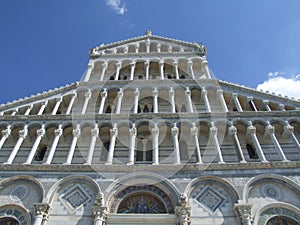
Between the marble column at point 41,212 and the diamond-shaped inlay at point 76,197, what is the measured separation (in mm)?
661

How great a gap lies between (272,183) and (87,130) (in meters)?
6.76

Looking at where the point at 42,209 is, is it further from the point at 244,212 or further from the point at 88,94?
the point at 244,212

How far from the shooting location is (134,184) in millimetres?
10219

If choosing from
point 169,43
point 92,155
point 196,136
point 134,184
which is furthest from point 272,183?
point 169,43

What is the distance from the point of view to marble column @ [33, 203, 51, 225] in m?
9.12

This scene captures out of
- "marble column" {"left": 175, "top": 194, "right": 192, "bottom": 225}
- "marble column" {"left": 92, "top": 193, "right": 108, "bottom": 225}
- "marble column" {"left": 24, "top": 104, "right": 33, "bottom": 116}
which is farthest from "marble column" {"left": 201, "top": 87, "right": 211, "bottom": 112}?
"marble column" {"left": 24, "top": 104, "right": 33, "bottom": 116}

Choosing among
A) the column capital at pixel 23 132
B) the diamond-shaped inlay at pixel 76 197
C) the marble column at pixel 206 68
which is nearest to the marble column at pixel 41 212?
the diamond-shaped inlay at pixel 76 197

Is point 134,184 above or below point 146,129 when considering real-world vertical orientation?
below

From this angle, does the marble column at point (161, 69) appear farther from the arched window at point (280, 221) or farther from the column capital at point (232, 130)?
the arched window at point (280, 221)

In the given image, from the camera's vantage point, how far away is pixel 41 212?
9.30m

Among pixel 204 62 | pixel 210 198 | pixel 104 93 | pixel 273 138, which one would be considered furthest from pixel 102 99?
pixel 273 138

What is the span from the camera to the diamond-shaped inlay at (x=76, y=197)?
9.77 meters

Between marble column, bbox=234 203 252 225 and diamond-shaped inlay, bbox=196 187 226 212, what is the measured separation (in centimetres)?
59

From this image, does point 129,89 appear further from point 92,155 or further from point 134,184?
Result: point 134,184
